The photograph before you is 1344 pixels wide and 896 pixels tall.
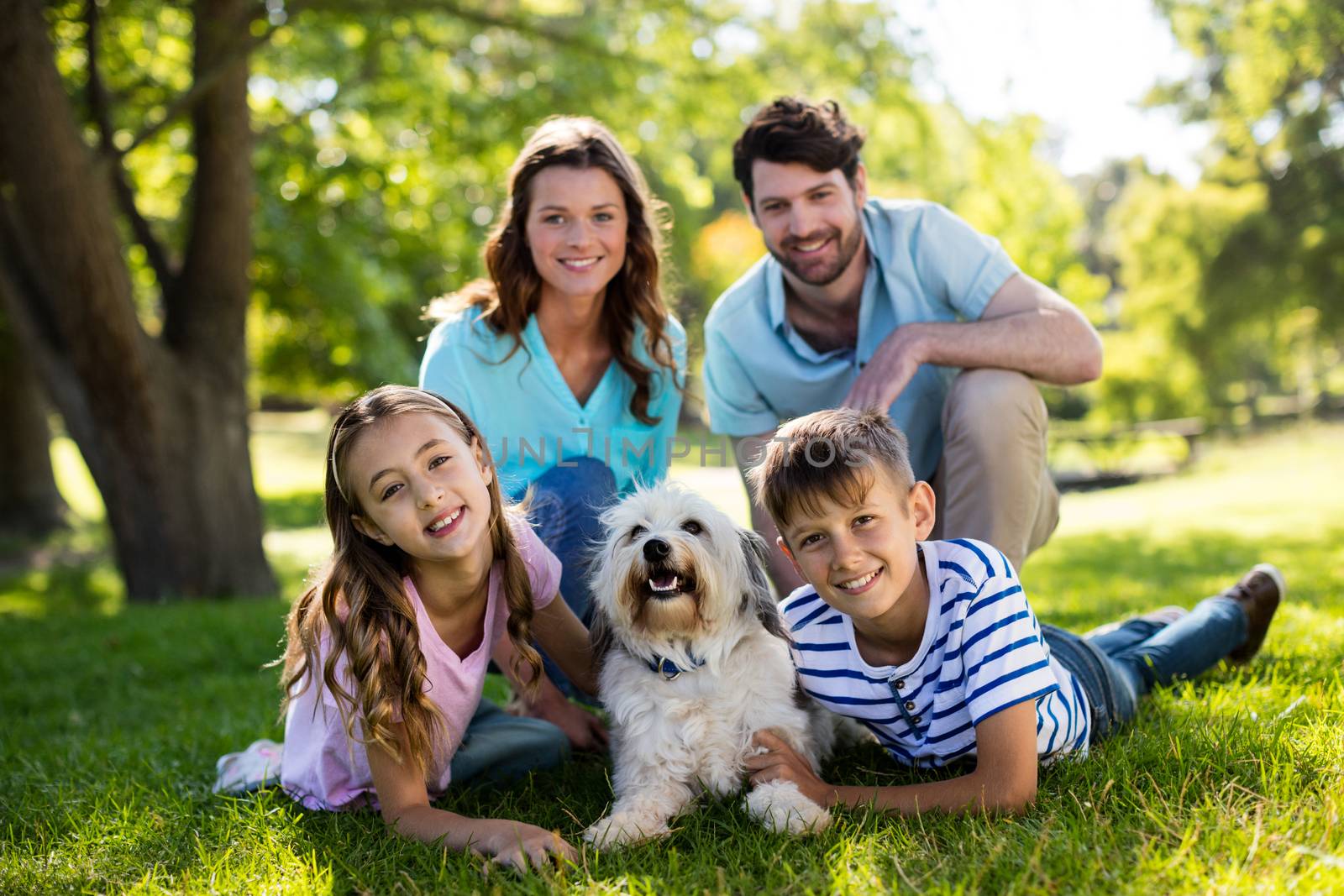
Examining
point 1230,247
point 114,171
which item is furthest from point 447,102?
→ point 1230,247

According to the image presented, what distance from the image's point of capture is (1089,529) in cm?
1235

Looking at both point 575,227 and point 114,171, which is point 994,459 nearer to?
point 575,227

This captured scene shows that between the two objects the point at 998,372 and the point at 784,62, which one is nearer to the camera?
the point at 998,372

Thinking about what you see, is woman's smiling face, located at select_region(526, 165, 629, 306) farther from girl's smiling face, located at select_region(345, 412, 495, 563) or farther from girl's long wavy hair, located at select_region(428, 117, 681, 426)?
girl's smiling face, located at select_region(345, 412, 495, 563)

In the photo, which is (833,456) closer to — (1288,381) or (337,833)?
(337,833)

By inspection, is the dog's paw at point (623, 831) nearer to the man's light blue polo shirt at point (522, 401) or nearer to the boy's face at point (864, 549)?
the boy's face at point (864, 549)

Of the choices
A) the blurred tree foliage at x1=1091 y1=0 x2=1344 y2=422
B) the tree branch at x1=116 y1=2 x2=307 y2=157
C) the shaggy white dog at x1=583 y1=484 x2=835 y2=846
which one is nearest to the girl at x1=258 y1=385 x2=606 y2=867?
the shaggy white dog at x1=583 y1=484 x2=835 y2=846

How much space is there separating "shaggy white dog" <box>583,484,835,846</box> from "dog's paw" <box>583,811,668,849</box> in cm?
5

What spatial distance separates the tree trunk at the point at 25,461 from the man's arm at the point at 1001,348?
Answer: 12454 mm

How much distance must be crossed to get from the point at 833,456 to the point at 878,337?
165 centimetres

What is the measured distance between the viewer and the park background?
7.64 ft

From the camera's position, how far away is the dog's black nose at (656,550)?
2605 millimetres

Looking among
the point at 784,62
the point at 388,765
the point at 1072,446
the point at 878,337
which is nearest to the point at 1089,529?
the point at 784,62

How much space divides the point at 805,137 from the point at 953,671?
211cm
